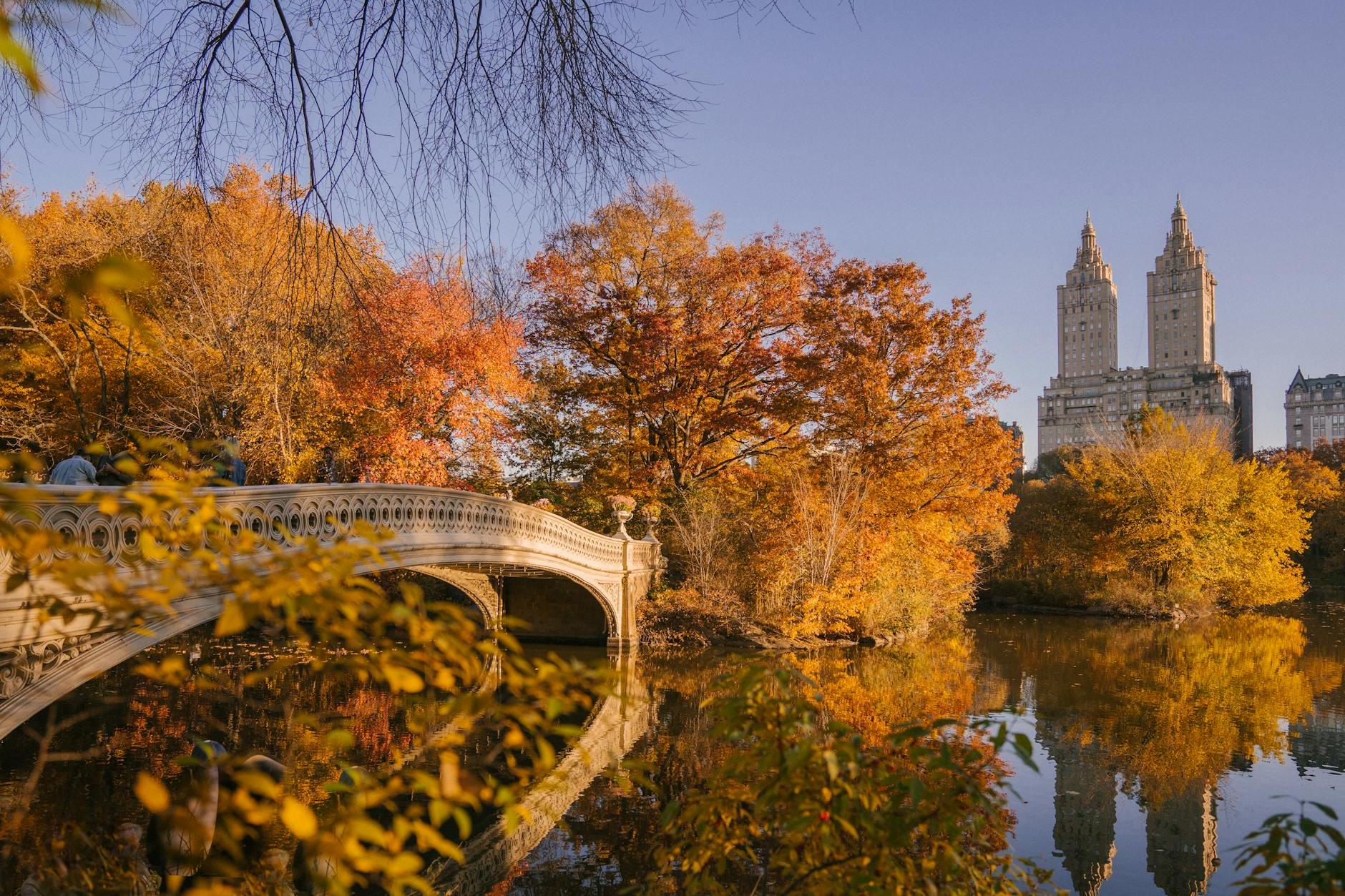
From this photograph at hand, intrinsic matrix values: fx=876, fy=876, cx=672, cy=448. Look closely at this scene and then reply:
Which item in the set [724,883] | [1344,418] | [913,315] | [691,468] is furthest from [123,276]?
[1344,418]

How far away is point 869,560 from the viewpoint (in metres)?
18.3

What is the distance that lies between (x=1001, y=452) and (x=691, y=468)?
6.69m

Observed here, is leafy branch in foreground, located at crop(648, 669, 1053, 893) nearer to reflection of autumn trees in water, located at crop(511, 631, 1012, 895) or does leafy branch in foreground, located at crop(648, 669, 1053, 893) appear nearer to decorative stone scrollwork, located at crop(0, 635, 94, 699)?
reflection of autumn trees in water, located at crop(511, 631, 1012, 895)

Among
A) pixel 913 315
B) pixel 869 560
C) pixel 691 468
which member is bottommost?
pixel 869 560

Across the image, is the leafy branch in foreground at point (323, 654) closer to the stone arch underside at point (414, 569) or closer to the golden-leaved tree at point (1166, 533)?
the stone arch underside at point (414, 569)

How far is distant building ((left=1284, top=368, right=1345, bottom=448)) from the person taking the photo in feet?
332

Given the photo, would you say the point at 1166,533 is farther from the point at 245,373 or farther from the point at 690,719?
Answer: the point at 245,373

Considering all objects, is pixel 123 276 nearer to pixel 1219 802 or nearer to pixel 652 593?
pixel 1219 802

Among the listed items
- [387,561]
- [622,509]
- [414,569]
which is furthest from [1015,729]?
[387,561]

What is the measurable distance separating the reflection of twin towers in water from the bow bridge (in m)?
5.91

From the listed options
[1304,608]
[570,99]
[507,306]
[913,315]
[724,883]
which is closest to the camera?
[570,99]

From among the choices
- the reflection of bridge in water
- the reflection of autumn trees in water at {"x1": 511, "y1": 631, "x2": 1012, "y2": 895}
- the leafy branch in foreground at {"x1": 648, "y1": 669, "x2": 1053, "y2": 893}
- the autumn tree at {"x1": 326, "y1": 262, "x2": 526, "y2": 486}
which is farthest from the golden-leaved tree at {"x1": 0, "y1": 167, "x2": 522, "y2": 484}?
the leafy branch in foreground at {"x1": 648, "y1": 669, "x2": 1053, "y2": 893}

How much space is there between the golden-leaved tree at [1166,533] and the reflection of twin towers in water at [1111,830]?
1849 cm

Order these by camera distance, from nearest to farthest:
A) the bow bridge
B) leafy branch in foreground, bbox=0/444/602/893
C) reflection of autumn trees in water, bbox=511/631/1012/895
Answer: leafy branch in foreground, bbox=0/444/602/893 < the bow bridge < reflection of autumn trees in water, bbox=511/631/1012/895
